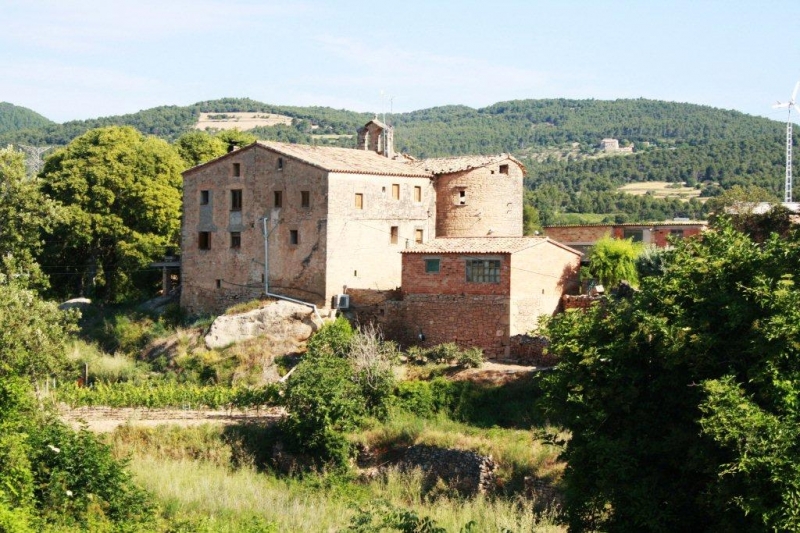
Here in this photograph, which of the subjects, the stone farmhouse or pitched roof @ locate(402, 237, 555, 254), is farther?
the stone farmhouse

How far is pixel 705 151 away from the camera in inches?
4080

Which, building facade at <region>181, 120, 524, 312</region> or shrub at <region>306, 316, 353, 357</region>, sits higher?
building facade at <region>181, 120, 524, 312</region>

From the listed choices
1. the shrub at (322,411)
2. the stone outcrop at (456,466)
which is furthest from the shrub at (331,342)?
the stone outcrop at (456,466)

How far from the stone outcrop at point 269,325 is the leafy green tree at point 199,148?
16.8 m

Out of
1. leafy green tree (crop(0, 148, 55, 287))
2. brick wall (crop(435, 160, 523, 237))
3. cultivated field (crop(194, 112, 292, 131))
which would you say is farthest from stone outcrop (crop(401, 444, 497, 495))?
cultivated field (crop(194, 112, 292, 131))

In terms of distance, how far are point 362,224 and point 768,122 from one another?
107 meters

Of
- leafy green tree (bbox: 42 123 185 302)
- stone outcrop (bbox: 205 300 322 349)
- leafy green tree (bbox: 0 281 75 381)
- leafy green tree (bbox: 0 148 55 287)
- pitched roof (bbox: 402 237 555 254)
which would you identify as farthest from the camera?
leafy green tree (bbox: 42 123 185 302)

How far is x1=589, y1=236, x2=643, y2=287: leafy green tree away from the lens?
35.7m

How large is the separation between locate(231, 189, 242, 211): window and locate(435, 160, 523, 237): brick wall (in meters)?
7.56

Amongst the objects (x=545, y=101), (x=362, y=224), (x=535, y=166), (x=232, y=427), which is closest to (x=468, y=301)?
(x=362, y=224)

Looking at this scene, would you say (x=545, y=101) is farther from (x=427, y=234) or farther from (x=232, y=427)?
(x=232, y=427)

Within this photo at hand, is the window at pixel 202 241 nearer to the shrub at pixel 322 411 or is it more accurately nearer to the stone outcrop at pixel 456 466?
the shrub at pixel 322 411

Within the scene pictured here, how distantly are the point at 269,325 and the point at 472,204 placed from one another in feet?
32.1

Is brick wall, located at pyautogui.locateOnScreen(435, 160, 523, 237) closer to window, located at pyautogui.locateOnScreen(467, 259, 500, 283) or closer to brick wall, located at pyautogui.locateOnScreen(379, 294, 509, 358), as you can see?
brick wall, located at pyautogui.locateOnScreen(379, 294, 509, 358)
